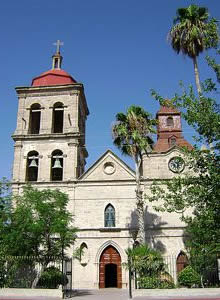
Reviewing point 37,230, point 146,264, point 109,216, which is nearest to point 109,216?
point 109,216

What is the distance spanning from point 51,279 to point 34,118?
1776 centimetres

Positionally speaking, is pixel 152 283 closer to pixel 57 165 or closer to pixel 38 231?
pixel 38 231

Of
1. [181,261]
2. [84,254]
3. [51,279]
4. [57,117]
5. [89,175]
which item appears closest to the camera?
[51,279]

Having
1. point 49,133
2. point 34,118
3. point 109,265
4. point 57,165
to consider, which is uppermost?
point 34,118

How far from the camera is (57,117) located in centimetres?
3475

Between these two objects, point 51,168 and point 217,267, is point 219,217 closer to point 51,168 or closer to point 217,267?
point 217,267

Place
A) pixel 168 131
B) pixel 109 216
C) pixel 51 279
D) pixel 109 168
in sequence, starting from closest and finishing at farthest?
pixel 51 279
pixel 109 216
pixel 109 168
pixel 168 131

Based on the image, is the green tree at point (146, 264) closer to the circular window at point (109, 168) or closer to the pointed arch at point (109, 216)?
the pointed arch at point (109, 216)

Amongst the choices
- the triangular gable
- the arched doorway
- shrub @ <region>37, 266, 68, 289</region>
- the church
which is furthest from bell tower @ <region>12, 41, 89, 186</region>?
shrub @ <region>37, 266, 68, 289</region>

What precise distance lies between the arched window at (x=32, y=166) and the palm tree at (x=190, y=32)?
14.8 m

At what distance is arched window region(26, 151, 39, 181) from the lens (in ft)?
99.6

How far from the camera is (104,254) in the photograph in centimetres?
2689

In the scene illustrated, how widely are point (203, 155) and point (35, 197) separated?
13.2 m

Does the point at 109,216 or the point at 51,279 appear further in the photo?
the point at 109,216
